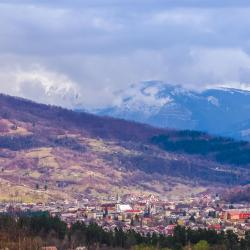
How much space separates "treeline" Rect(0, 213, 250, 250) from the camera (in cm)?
11850

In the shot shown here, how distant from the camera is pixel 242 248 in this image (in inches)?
4697

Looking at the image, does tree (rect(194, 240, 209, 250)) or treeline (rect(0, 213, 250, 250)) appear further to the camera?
treeline (rect(0, 213, 250, 250))

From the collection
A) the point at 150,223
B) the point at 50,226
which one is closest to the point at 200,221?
the point at 150,223

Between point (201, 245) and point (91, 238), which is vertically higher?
point (91, 238)

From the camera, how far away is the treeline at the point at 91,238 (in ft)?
389

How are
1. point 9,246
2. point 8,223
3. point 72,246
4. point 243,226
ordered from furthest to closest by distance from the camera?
point 243,226, point 8,223, point 72,246, point 9,246

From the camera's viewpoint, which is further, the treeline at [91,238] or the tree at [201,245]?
the treeline at [91,238]

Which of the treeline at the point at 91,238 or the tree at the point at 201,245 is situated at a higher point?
the treeline at the point at 91,238

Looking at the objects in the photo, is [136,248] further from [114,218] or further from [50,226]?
[114,218]

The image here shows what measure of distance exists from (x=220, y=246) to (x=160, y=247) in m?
6.43

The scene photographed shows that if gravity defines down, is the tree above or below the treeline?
below

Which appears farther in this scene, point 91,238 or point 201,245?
point 91,238

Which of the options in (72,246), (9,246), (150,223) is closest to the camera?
(9,246)

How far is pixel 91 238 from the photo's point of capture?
430ft
